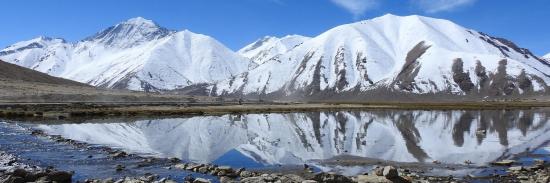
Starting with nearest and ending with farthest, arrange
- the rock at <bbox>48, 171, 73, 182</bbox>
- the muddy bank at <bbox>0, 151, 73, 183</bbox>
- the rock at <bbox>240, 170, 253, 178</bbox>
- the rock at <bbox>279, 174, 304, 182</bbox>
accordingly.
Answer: the muddy bank at <bbox>0, 151, 73, 183</bbox>, the rock at <bbox>48, 171, 73, 182</bbox>, the rock at <bbox>279, 174, 304, 182</bbox>, the rock at <bbox>240, 170, 253, 178</bbox>

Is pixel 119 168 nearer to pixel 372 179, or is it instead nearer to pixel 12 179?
pixel 12 179

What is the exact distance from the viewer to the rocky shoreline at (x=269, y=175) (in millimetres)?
27094

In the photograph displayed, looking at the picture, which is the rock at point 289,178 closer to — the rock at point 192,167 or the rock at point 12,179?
the rock at point 192,167

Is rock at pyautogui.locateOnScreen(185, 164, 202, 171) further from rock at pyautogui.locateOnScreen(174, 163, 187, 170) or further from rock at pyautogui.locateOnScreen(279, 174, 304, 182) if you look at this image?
rock at pyautogui.locateOnScreen(279, 174, 304, 182)

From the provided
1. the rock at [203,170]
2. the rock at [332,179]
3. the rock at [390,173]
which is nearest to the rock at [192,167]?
the rock at [203,170]

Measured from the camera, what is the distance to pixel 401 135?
210ft

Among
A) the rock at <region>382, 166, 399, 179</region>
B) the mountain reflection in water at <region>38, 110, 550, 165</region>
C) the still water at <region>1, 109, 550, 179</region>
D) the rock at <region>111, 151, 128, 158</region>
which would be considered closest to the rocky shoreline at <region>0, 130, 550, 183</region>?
the rock at <region>382, 166, 399, 179</region>

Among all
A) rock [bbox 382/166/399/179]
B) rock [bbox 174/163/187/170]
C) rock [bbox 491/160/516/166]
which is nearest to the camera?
rock [bbox 382/166/399/179]

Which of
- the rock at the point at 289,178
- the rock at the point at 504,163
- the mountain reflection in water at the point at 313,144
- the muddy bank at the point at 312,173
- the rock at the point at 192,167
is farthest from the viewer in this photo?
the mountain reflection in water at the point at 313,144

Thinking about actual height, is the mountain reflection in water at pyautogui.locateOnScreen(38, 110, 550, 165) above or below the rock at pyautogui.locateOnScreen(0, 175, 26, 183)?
above

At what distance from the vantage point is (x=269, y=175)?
98.6 ft

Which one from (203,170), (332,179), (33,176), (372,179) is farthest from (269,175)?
(33,176)

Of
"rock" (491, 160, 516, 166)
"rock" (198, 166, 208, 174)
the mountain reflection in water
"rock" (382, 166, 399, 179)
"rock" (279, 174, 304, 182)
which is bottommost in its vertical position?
"rock" (279, 174, 304, 182)

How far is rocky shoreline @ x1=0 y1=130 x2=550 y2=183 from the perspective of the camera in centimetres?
2709
